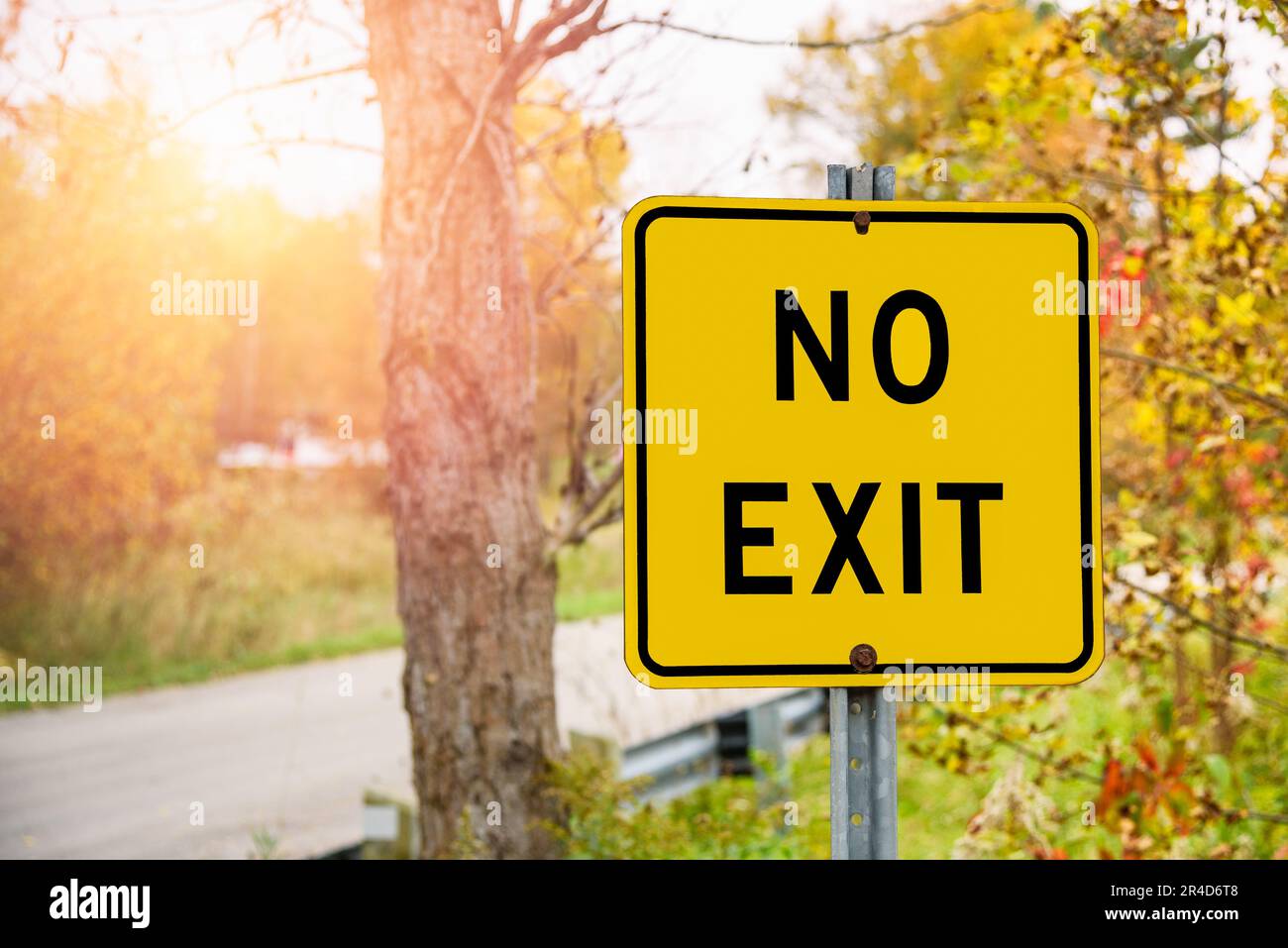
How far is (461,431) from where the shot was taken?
13.3ft

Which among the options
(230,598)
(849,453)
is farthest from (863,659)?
(230,598)

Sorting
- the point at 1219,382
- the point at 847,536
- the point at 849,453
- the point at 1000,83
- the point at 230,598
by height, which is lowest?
the point at 230,598

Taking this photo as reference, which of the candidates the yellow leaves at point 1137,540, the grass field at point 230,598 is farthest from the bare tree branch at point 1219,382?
the grass field at point 230,598

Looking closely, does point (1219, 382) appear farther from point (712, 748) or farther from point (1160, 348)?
point (712, 748)

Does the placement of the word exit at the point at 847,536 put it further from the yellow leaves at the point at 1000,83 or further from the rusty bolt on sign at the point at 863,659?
the yellow leaves at the point at 1000,83

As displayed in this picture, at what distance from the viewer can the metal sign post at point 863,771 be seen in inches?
66.4

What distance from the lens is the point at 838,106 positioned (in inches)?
742

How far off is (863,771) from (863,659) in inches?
6.9

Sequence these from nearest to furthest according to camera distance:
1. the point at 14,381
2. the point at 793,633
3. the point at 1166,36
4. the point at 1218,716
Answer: the point at 793,633
the point at 1166,36
the point at 1218,716
the point at 14,381

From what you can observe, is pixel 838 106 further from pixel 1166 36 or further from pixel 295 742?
pixel 1166 36

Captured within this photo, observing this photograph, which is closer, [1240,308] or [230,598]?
[1240,308]

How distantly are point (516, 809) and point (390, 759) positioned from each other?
3989 mm

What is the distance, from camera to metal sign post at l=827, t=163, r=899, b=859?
1686 mm
